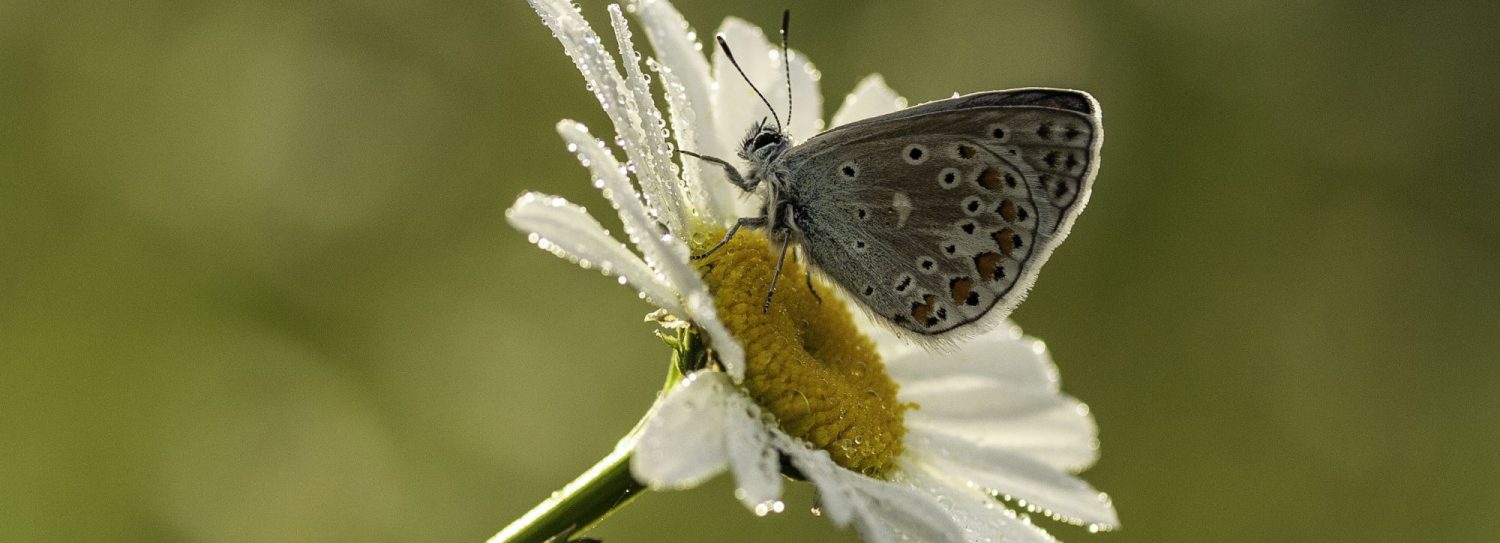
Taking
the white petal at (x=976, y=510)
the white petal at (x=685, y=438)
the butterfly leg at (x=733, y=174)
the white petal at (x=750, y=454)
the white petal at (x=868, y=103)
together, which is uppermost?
the white petal at (x=868, y=103)

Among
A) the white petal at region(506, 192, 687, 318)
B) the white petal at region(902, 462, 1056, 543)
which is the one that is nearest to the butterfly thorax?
the white petal at region(506, 192, 687, 318)

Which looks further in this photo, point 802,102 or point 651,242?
point 802,102

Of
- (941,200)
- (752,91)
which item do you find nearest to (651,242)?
(941,200)

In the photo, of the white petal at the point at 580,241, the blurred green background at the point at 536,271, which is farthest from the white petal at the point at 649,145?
the blurred green background at the point at 536,271

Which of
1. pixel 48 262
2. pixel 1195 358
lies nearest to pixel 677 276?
pixel 48 262

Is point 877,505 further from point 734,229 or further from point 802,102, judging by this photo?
point 802,102

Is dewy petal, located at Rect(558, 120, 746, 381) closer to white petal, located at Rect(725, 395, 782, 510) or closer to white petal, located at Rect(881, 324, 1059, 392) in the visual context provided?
white petal, located at Rect(725, 395, 782, 510)

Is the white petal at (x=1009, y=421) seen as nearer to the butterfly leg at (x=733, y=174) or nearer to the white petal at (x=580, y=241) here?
the butterfly leg at (x=733, y=174)
